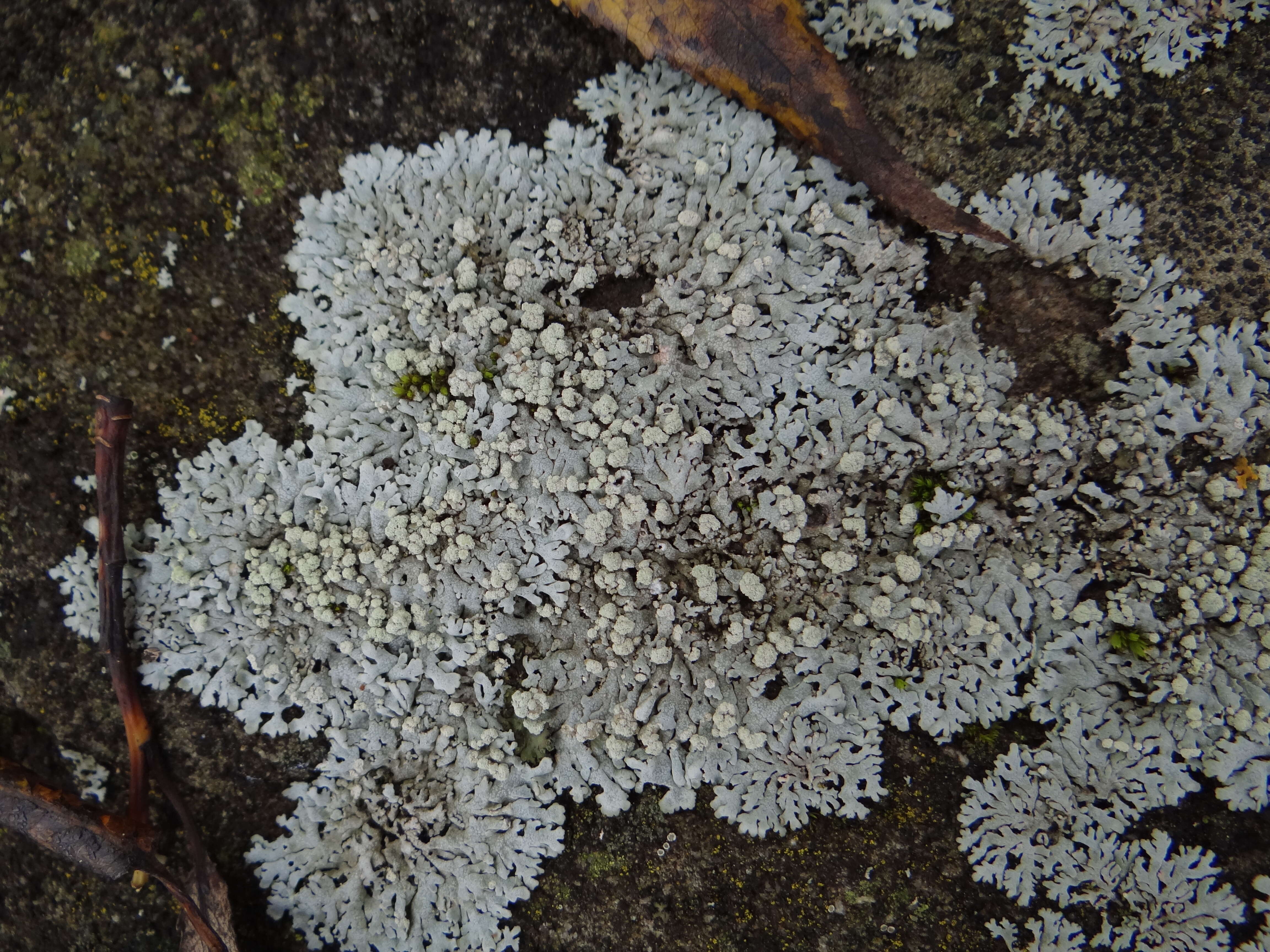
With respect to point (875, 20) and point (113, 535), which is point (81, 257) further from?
point (875, 20)

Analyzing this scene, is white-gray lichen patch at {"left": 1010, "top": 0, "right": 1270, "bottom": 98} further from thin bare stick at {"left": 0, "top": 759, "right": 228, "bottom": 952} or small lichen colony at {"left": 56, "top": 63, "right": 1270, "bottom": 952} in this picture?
thin bare stick at {"left": 0, "top": 759, "right": 228, "bottom": 952}

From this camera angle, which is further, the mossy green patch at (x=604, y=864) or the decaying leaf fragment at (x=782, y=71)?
the mossy green patch at (x=604, y=864)

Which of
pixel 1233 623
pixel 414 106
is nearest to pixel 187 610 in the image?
pixel 414 106

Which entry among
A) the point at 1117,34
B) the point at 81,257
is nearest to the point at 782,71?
the point at 1117,34

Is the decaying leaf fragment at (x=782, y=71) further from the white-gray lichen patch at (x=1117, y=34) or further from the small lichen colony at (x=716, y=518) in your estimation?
the white-gray lichen patch at (x=1117, y=34)

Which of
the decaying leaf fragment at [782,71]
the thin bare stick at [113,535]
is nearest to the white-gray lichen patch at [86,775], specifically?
the thin bare stick at [113,535]

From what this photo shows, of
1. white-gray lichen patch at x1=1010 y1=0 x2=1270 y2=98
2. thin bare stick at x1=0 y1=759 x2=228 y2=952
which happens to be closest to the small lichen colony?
white-gray lichen patch at x1=1010 y1=0 x2=1270 y2=98
